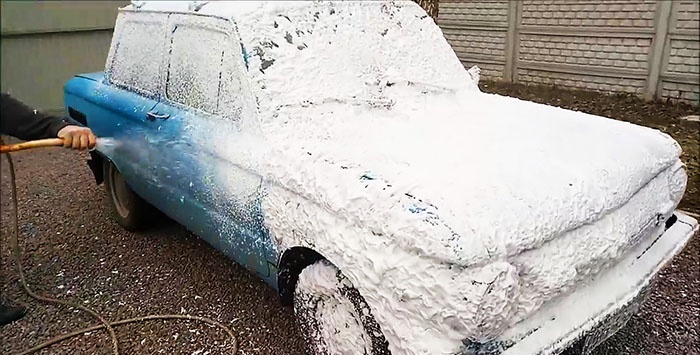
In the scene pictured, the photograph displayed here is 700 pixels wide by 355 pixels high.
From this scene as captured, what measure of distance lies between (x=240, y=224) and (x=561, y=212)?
4.94 ft

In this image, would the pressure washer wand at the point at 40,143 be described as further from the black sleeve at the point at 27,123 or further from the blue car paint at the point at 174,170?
the blue car paint at the point at 174,170

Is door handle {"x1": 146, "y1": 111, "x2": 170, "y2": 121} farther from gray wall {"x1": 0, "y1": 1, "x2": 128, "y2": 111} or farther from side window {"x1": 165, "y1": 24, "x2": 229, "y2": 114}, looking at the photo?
gray wall {"x1": 0, "y1": 1, "x2": 128, "y2": 111}

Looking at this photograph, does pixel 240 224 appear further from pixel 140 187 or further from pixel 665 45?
pixel 665 45

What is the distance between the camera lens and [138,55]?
3947 millimetres

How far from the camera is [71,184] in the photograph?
235 inches

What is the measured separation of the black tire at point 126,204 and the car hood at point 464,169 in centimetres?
217

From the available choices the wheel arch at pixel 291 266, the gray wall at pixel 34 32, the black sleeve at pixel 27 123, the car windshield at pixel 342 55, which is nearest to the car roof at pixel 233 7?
the car windshield at pixel 342 55

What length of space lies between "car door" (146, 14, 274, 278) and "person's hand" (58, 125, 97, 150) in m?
0.43

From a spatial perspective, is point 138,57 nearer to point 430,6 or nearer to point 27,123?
point 27,123

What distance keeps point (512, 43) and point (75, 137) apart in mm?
7055

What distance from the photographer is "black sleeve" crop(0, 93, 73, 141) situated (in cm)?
218

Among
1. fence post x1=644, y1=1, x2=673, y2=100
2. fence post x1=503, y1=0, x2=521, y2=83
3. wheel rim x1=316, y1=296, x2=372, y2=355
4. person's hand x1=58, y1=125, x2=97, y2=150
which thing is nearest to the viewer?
wheel rim x1=316, y1=296, x2=372, y2=355

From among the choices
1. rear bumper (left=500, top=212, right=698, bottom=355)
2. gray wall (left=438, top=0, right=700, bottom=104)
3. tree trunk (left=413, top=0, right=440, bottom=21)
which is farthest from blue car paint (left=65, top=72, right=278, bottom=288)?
gray wall (left=438, top=0, right=700, bottom=104)

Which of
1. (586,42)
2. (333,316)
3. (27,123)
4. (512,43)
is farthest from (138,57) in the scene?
(586,42)
